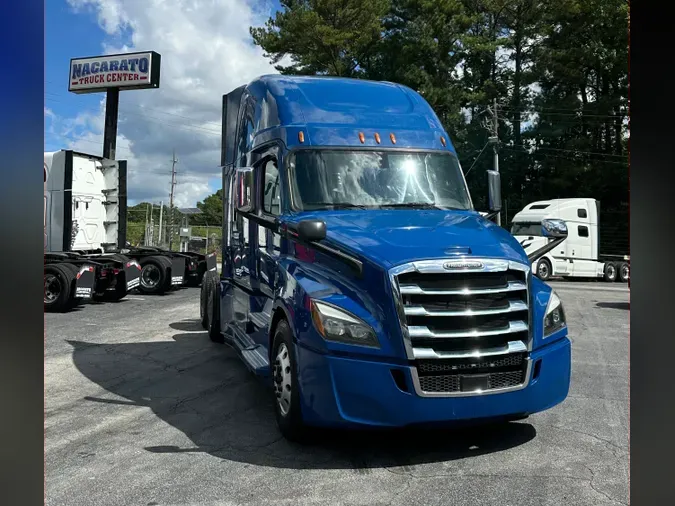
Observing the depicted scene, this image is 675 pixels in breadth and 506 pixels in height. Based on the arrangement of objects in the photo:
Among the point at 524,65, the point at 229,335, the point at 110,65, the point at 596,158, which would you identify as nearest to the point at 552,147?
the point at 596,158

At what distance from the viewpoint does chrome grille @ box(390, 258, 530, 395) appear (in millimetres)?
4289

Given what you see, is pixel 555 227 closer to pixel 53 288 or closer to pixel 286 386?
pixel 286 386

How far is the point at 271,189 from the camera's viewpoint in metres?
6.06

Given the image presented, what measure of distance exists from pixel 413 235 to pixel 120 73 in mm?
25831

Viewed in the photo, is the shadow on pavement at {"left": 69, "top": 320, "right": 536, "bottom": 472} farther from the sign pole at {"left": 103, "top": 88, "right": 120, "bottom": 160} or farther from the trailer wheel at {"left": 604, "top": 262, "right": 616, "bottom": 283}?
the trailer wheel at {"left": 604, "top": 262, "right": 616, "bottom": 283}

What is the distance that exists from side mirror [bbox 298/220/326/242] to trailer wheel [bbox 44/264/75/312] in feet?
34.1

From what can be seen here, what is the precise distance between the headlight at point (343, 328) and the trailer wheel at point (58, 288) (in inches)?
426

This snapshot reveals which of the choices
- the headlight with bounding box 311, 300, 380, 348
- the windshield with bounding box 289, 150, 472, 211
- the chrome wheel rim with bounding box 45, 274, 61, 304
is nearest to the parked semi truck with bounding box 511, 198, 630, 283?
the chrome wheel rim with bounding box 45, 274, 61, 304

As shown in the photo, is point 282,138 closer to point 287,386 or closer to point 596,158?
point 287,386

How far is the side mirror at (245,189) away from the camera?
5.88 meters

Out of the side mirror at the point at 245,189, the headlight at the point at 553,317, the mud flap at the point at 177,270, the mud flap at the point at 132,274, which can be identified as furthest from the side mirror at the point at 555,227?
the mud flap at the point at 177,270

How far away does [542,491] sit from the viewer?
386 cm

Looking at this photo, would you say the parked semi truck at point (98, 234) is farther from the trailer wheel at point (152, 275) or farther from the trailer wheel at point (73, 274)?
the trailer wheel at point (73, 274)

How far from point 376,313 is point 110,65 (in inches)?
1046
